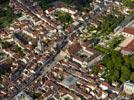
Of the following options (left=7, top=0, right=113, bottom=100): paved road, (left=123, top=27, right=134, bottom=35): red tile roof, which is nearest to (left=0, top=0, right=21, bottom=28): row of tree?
(left=7, top=0, right=113, bottom=100): paved road

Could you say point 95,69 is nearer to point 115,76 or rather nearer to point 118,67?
point 118,67

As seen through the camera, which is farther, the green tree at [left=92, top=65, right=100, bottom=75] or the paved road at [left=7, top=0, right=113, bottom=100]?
the green tree at [left=92, top=65, right=100, bottom=75]

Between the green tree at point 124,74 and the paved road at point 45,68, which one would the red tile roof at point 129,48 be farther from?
the paved road at point 45,68

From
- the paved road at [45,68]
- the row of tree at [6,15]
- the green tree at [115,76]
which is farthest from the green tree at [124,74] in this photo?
the row of tree at [6,15]

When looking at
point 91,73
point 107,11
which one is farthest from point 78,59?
point 107,11

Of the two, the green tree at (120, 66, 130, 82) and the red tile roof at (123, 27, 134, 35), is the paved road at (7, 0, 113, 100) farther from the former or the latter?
the green tree at (120, 66, 130, 82)

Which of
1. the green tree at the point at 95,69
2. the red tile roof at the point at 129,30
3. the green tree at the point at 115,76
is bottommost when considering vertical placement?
the green tree at the point at 95,69

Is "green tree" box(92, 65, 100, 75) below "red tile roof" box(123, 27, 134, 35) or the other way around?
below

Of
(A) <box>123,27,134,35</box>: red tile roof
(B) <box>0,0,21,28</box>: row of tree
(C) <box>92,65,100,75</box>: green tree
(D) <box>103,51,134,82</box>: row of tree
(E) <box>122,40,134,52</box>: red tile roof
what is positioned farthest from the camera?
(B) <box>0,0,21,28</box>: row of tree

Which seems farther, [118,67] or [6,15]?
[6,15]

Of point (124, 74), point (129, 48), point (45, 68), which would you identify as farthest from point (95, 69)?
point (129, 48)

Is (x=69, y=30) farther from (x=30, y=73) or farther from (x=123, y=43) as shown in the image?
(x=30, y=73)
